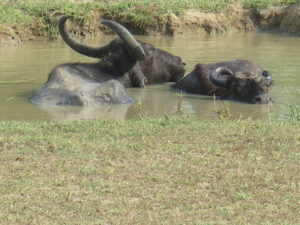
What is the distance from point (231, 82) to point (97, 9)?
28.0ft

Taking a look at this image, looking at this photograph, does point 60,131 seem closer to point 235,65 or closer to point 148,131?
point 148,131

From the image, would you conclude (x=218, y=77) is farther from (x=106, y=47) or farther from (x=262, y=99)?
(x=106, y=47)

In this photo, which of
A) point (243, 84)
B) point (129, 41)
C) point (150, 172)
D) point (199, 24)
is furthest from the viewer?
point (199, 24)

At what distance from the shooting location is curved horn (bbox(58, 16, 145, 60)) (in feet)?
32.7

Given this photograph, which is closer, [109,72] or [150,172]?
[150,172]

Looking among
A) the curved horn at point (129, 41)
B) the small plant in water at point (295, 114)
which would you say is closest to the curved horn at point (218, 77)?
the curved horn at point (129, 41)

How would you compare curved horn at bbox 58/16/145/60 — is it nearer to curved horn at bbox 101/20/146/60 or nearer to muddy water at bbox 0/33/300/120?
curved horn at bbox 101/20/146/60

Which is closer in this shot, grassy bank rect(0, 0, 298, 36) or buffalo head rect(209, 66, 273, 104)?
buffalo head rect(209, 66, 273, 104)

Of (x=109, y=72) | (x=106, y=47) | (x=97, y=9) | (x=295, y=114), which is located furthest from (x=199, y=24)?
(x=295, y=114)

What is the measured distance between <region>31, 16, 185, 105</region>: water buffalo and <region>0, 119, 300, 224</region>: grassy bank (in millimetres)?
2172

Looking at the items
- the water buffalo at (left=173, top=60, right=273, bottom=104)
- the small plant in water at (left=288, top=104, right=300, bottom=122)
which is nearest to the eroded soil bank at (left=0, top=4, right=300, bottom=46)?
the water buffalo at (left=173, top=60, right=273, bottom=104)

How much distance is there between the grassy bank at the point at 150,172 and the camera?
450 centimetres

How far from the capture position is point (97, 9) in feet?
58.6

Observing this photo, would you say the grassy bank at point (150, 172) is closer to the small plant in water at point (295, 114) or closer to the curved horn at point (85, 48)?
the small plant in water at point (295, 114)
